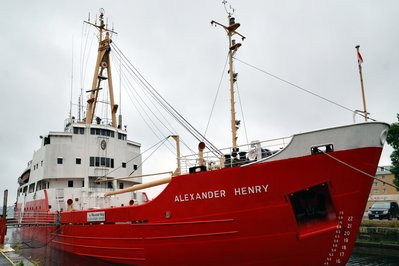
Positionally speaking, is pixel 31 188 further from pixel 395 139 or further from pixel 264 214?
pixel 395 139

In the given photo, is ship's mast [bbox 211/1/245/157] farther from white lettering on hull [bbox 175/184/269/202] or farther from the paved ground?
the paved ground

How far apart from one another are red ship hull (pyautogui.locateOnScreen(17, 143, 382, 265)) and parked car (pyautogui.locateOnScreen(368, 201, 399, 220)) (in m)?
17.5

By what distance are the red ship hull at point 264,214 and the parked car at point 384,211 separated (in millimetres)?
17488

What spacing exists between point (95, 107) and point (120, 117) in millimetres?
1937

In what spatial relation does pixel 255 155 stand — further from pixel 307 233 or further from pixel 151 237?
pixel 151 237

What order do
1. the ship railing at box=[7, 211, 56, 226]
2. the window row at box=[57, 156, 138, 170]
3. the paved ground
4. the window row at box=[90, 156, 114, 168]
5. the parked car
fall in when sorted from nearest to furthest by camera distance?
1. the paved ground
2. the ship railing at box=[7, 211, 56, 226]
3. the window row at box=[57, 156, 138, 170]
4. the window row at box=[90, 156, 114, 168]
5. the parked car

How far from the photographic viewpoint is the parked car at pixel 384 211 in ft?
77.3

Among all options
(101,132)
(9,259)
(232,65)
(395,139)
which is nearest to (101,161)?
(101,132)

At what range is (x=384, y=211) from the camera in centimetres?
2366

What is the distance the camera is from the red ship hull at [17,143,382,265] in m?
8.66

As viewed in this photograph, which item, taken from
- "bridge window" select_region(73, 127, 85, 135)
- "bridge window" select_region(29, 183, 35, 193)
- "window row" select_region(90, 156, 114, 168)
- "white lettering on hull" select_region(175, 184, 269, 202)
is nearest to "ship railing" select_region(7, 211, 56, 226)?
"bridge window" select_region(29, 183, 35, 193)

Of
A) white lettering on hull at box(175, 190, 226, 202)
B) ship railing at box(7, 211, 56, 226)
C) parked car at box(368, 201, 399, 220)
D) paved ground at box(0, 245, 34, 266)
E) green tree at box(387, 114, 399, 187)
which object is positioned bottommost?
paved ground at box(0, 245, 34, 266)

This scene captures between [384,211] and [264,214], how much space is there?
19284 mm

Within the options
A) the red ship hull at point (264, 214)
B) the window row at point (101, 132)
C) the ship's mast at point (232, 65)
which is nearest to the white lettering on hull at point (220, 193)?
the red ship hull at point (264, 214)
